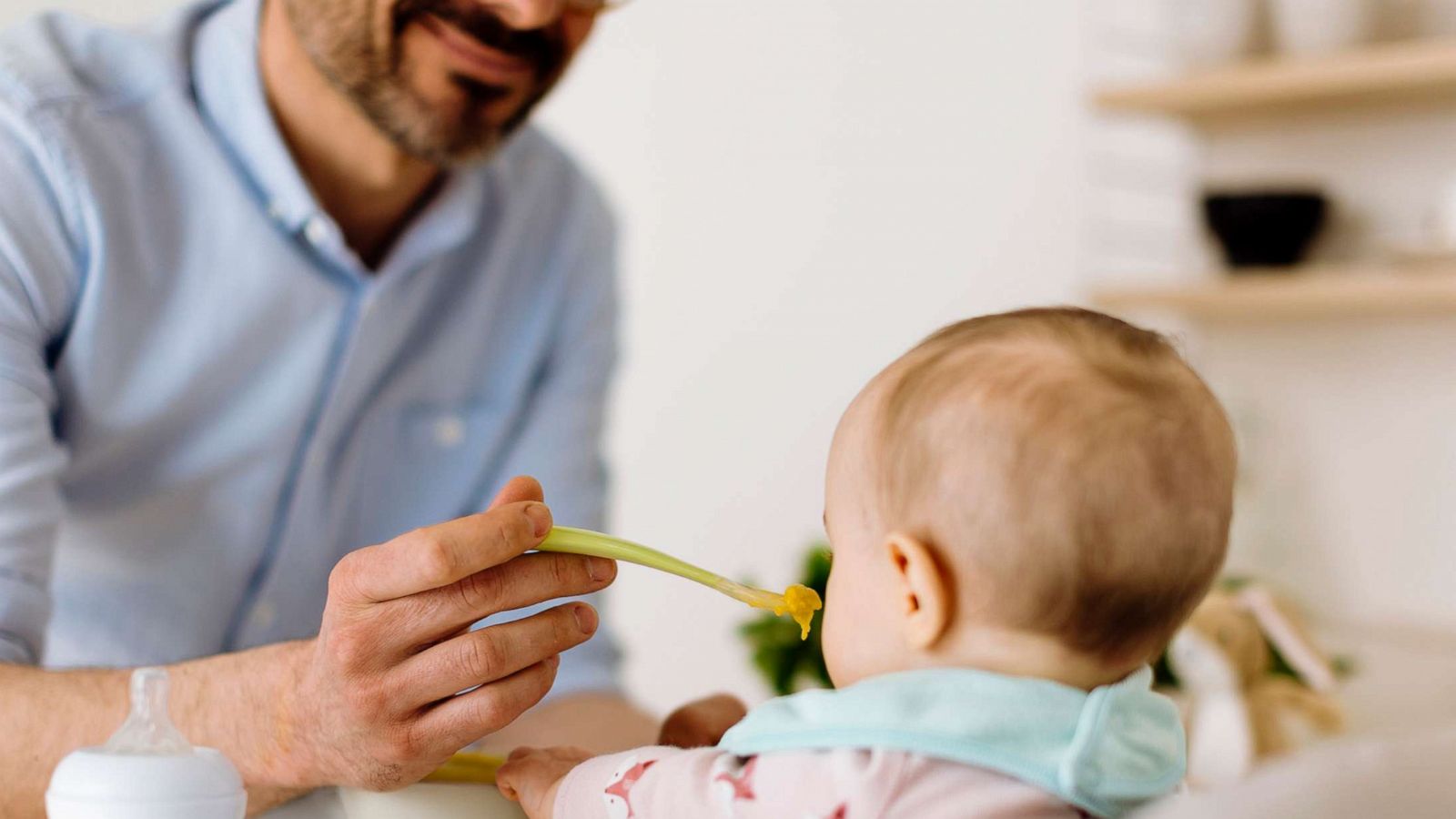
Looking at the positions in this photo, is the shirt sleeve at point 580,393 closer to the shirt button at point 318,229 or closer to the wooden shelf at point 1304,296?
the shirt button at point 318,229

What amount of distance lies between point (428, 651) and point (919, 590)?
0.90ft

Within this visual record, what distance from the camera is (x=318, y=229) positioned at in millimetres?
1406

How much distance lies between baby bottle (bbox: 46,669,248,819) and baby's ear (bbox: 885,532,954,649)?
1.07ft

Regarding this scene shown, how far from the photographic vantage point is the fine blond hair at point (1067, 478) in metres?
0.64

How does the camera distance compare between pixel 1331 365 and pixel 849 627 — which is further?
pixel 1331 365

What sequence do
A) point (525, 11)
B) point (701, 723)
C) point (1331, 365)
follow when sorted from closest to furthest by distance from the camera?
point (701, 723)
point (525, 11)
point (1331, 365)

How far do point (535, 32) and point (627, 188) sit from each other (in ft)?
5.20

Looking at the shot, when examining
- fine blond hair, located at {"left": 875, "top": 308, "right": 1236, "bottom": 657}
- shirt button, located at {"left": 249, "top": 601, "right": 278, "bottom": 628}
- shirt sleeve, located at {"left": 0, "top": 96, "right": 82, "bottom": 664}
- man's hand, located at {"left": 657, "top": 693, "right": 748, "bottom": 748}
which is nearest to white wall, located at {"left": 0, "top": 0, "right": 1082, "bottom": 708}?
shirt button, located at {"left": 249, "top": 601, "right": 278, "bottom": 628}

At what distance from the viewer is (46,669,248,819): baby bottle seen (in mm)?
612

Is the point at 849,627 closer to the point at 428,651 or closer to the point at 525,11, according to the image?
the point at 428,651

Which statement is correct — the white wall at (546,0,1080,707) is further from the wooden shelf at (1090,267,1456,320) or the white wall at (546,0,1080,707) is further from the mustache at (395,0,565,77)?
the mustache at (395,0,565,77)

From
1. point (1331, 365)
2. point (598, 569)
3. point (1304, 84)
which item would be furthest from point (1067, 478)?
point (1331, 365)

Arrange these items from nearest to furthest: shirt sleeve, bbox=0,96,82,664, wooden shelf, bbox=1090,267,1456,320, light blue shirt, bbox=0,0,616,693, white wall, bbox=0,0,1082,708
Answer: shirt sleeve, bbox=0,96,82,664 < light blue shirt, bbox=0,0,616,693 < wooden shelf, bbox=1090,267,1456,320 < white wall, bbox=0,0,1082,708

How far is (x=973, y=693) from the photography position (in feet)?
2.12
